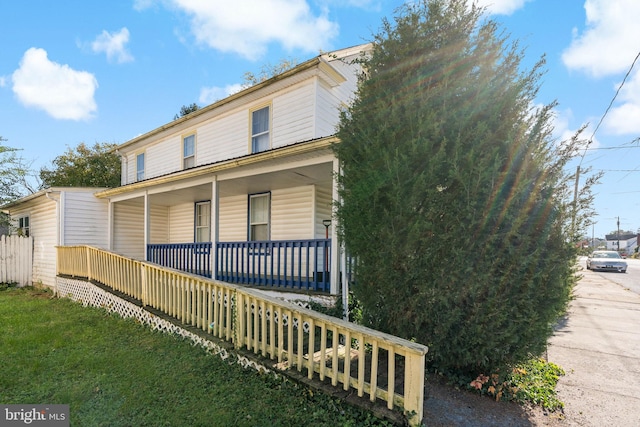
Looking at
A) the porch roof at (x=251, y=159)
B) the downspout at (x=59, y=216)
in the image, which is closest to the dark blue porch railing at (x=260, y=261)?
the porch roof at (x=251, y=159)

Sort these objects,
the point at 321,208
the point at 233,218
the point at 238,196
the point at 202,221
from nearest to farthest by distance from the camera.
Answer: the point at 321,208, the point at 238,196, the point at 233,218, the point at 202,221

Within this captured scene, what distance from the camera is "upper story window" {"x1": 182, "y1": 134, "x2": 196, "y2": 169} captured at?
11.6 metres

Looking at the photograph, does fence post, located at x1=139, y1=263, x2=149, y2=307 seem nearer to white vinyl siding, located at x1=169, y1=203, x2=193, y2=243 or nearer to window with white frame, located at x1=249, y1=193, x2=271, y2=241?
window with white frame, located at x1=249, y1=193, x2=271, y2=241

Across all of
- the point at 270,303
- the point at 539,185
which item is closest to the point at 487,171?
the point at 539,185

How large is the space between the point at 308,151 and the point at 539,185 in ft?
12.2

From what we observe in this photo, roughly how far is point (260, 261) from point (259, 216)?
262cm

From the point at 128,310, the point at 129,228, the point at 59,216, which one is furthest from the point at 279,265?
the point at 59,216

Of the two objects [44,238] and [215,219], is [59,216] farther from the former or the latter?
[215,219]

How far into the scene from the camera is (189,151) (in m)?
11.8

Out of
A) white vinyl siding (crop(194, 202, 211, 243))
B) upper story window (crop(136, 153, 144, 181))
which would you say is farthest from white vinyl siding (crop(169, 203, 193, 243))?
upper story window (crop(136, 153, 144, 181))

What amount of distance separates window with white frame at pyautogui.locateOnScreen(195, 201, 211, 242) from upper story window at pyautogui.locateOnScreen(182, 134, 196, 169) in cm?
158

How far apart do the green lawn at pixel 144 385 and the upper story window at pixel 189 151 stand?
7.02 m

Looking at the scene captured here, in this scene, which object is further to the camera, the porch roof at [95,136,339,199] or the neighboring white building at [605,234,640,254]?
the neighboring white building at [605,234,640,254]

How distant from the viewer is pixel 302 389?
367cm
